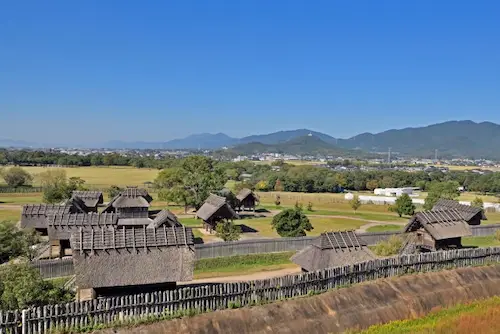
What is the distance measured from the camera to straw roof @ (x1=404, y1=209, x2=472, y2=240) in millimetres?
34344

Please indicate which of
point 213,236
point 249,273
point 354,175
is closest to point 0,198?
point 213,236

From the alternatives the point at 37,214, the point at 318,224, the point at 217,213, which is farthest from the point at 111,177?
the point at 37,214

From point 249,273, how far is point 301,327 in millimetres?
12010

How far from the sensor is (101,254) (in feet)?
69.1

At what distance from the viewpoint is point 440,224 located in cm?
3500

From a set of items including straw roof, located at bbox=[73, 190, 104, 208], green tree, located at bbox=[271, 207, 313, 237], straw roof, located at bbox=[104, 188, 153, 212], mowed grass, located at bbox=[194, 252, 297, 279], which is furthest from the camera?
straw roof, located at bbox=[73, 190, 104, 208]

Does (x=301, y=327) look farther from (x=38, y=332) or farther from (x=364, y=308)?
(x=38, y=332)

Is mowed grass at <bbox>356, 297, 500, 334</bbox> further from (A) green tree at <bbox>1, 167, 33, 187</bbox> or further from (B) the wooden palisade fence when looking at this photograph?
(A) green tree at <bbox>1, 167, 33, 187</bbox>

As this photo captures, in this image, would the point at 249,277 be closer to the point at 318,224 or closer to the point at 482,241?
the point at 482,241

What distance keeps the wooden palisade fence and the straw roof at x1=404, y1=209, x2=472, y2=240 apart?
20.4 feet

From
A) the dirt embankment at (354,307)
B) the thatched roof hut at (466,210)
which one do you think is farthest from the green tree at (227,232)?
the thatched roof hut at (466,210)

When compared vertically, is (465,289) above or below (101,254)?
below

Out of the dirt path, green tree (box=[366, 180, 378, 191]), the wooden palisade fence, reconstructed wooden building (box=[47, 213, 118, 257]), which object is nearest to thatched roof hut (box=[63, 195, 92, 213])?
reconstructed wooden building (box=[47, 213, 118, 257])

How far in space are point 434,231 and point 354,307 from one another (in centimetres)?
1420
